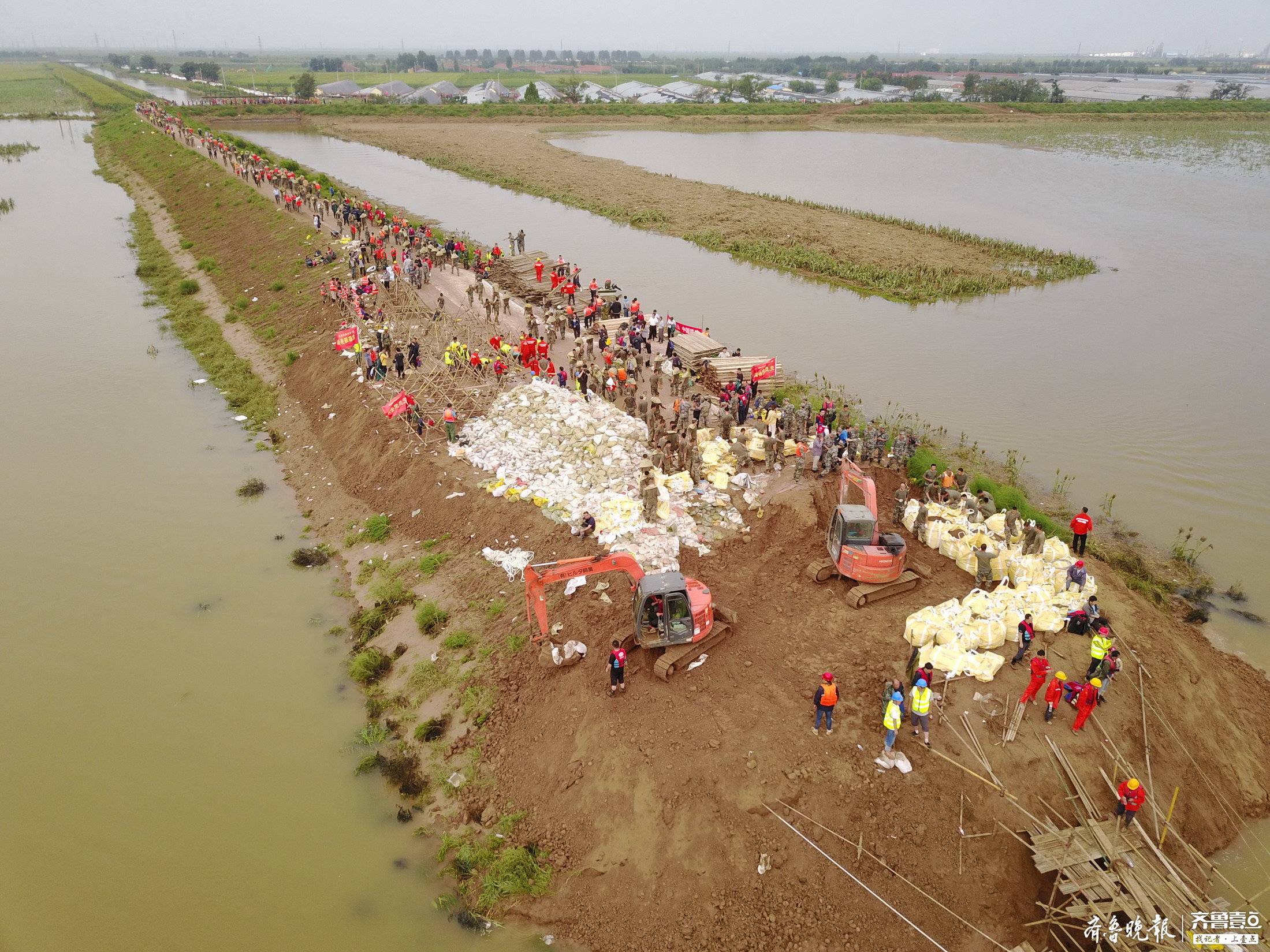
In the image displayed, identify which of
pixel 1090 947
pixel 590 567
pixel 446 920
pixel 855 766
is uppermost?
pixel 590 567

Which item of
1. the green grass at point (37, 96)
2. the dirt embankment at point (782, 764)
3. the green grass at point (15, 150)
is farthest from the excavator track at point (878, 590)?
the green grass at point (37, 96)

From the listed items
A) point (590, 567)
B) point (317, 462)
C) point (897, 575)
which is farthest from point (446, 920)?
point (317, 462)

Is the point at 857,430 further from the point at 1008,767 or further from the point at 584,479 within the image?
the point at 1008,767

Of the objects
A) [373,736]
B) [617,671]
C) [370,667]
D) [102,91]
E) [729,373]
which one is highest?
[102,91]

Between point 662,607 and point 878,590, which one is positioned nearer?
point 662,607

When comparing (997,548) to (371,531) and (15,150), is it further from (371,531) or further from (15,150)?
(15,150)

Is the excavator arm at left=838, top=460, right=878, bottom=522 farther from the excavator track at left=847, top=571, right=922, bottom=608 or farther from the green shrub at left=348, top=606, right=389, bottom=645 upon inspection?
the green shrub at left=348, top=606, right=389, bottom=645

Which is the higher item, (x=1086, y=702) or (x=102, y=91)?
(x=102, y=91)

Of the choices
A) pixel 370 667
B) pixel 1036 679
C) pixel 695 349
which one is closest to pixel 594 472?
pixel 370 667
